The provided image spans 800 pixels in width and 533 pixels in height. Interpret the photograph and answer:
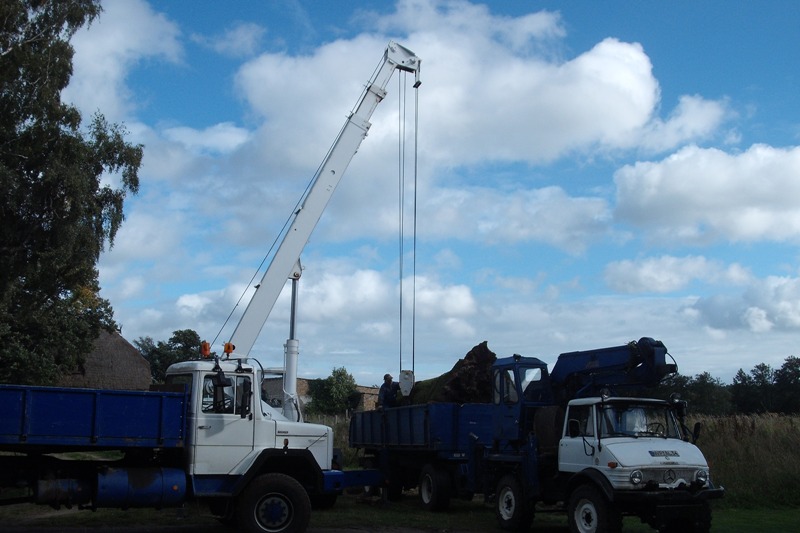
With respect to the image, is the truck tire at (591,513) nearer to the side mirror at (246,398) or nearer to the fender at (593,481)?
the fender at (593,481)

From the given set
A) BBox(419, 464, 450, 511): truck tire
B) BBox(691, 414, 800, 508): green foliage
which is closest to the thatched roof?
BBox(419, 464, 450, 511): truck tire

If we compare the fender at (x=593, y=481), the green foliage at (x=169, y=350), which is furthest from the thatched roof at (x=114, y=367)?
the fender at (x=593, y=481)

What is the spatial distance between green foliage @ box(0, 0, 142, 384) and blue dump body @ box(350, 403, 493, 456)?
374 inches

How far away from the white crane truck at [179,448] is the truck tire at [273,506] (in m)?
0.02

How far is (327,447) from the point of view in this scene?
13000 millimetres

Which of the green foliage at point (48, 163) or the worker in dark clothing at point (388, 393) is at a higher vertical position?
the green foliage at point (48, 163)

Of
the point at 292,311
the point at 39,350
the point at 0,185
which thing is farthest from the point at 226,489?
the point at 39,350

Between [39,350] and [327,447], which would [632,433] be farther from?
[39,350]

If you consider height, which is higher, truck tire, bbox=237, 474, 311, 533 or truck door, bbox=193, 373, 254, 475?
truck door, bbox=193, 373, 254, 475

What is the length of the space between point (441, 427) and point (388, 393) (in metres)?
3.16

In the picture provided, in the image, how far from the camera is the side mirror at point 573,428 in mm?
12875

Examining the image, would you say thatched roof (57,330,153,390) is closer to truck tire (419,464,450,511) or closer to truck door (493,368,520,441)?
truck tire (419,464,450,511)

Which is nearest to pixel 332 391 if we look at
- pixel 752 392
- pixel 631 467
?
pixel 752 392

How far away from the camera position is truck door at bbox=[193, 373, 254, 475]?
12.0 meters
